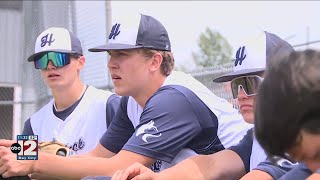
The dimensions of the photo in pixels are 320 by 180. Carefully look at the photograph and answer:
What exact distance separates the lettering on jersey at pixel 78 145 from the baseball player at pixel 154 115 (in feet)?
2.14

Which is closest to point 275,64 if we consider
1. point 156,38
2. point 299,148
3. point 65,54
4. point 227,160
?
point 299,148

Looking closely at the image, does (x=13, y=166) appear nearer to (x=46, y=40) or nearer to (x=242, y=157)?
(x=242, y=157)

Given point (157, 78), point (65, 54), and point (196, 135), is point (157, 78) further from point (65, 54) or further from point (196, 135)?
point (65, 54)

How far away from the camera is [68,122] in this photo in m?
3.89

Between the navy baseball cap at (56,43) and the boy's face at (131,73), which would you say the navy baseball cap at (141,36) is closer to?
the boy's face at (131,73)

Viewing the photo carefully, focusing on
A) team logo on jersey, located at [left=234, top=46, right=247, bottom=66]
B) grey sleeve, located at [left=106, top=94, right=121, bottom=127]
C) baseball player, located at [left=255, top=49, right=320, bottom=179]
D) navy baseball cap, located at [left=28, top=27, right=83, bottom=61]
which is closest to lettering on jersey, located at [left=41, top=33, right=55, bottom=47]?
navy baseball cap, located at [left=28, top=27, right=83, bottom=61]

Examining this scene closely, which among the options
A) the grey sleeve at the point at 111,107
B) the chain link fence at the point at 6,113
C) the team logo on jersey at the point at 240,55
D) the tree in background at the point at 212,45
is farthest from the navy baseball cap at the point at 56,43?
the tree in background at the point at 212,45

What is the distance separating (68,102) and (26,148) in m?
1.40

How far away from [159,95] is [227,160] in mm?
425

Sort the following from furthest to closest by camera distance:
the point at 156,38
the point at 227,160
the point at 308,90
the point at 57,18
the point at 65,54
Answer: the point at 57,18 → the point at 65,54 → the point at 156,38 → the point at 227,160 → the point at 308,90

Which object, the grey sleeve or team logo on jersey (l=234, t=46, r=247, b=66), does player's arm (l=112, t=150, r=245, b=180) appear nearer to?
team logo on jersey (l=234, t=46, r=247, b=66)

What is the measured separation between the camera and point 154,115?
2582 millimetres

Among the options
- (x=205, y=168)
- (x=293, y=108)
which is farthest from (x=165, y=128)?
(x=293, y=108)

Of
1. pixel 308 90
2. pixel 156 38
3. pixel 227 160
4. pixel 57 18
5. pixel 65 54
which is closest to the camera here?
pixel 308 90
